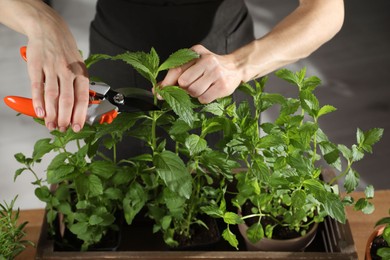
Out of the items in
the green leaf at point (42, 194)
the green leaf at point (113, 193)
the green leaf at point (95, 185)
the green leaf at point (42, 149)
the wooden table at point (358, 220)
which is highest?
the green leaf at point (42, 149)

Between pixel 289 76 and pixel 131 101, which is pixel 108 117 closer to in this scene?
pixel 131 101

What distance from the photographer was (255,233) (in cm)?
126

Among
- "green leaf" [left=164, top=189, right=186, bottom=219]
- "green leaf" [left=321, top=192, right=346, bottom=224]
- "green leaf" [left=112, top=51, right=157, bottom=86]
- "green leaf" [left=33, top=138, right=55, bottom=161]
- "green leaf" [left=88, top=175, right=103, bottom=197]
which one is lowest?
"green leaf" [left=164, top=189, right=186, bottom=219]

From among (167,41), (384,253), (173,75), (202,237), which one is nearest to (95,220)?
(202,237)

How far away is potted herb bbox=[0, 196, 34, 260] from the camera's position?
1.30m

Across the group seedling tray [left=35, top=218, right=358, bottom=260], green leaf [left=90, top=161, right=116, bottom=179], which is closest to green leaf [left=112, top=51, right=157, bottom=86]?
green leaf [left=90, top=161, right=116, bottom=179]

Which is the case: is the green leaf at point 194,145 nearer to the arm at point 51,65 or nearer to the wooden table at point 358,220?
the arm at point 51,65

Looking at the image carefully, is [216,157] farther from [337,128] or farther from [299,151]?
[337,128]

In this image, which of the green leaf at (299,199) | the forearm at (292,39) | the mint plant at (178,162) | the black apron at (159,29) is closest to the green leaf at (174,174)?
the mint plant at (178,162)

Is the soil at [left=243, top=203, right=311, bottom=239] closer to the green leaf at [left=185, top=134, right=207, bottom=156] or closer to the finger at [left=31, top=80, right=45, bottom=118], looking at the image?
the green leaf at [left=185, top=134, right=207, bottom=156]

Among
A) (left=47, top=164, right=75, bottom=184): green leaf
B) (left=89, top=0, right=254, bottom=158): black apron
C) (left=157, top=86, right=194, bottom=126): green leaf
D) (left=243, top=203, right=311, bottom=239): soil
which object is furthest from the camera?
(left=89, top=0, right=254, bottom=158): black apron

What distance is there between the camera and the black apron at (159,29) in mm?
1773

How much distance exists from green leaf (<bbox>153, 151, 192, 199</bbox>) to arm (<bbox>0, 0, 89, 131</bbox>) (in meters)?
0.18

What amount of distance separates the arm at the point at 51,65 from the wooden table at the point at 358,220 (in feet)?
1.14
